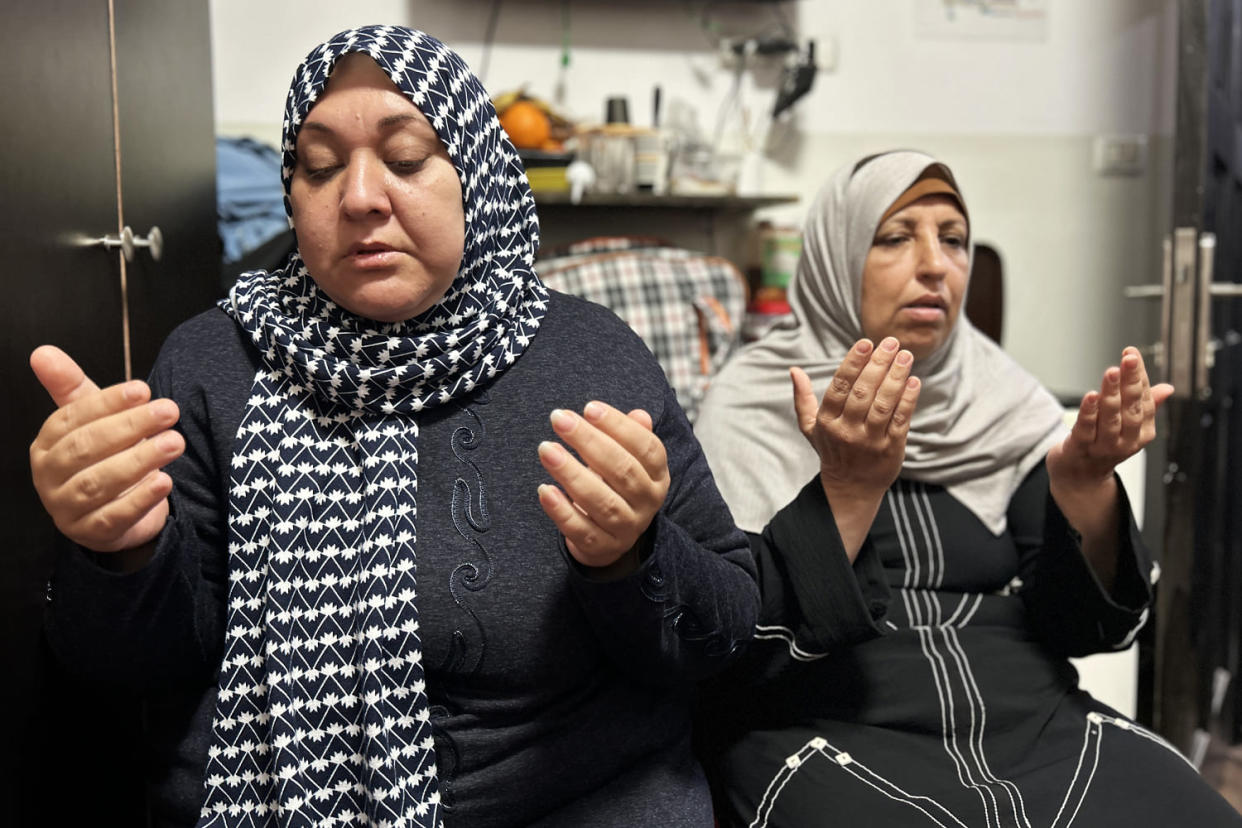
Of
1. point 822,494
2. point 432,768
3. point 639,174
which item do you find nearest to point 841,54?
point 639,174

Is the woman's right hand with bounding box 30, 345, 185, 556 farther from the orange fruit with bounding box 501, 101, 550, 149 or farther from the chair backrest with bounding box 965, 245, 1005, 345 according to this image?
the chair backrest with bounding box 965, 245, 1005, 345

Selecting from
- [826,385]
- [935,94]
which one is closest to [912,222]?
[826,385]

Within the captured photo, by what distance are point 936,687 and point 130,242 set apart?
1.28 metres

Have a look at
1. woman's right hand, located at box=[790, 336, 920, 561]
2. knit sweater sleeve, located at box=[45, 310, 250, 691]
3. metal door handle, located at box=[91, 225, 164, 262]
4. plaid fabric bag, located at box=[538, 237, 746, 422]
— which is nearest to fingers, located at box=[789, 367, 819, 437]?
woman's right hand, located at box=[790, 336, 920, 561]

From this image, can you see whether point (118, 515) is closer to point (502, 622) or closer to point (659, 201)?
point (502, 622)

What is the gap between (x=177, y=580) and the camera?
0.97 meters

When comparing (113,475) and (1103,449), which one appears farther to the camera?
(1103,449)

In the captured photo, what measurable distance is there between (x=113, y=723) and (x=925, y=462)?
1139 mm

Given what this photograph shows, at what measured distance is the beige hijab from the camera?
144cm

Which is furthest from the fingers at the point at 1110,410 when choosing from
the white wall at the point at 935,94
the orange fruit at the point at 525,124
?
the white wall at the point at 935,94

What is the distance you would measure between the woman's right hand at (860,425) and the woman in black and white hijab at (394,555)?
0.48 feet

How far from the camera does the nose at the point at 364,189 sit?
102 centimetres

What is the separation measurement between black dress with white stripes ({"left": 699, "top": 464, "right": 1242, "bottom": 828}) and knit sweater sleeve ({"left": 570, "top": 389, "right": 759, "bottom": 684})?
12cm

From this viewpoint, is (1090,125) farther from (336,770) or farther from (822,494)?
(336,770)
